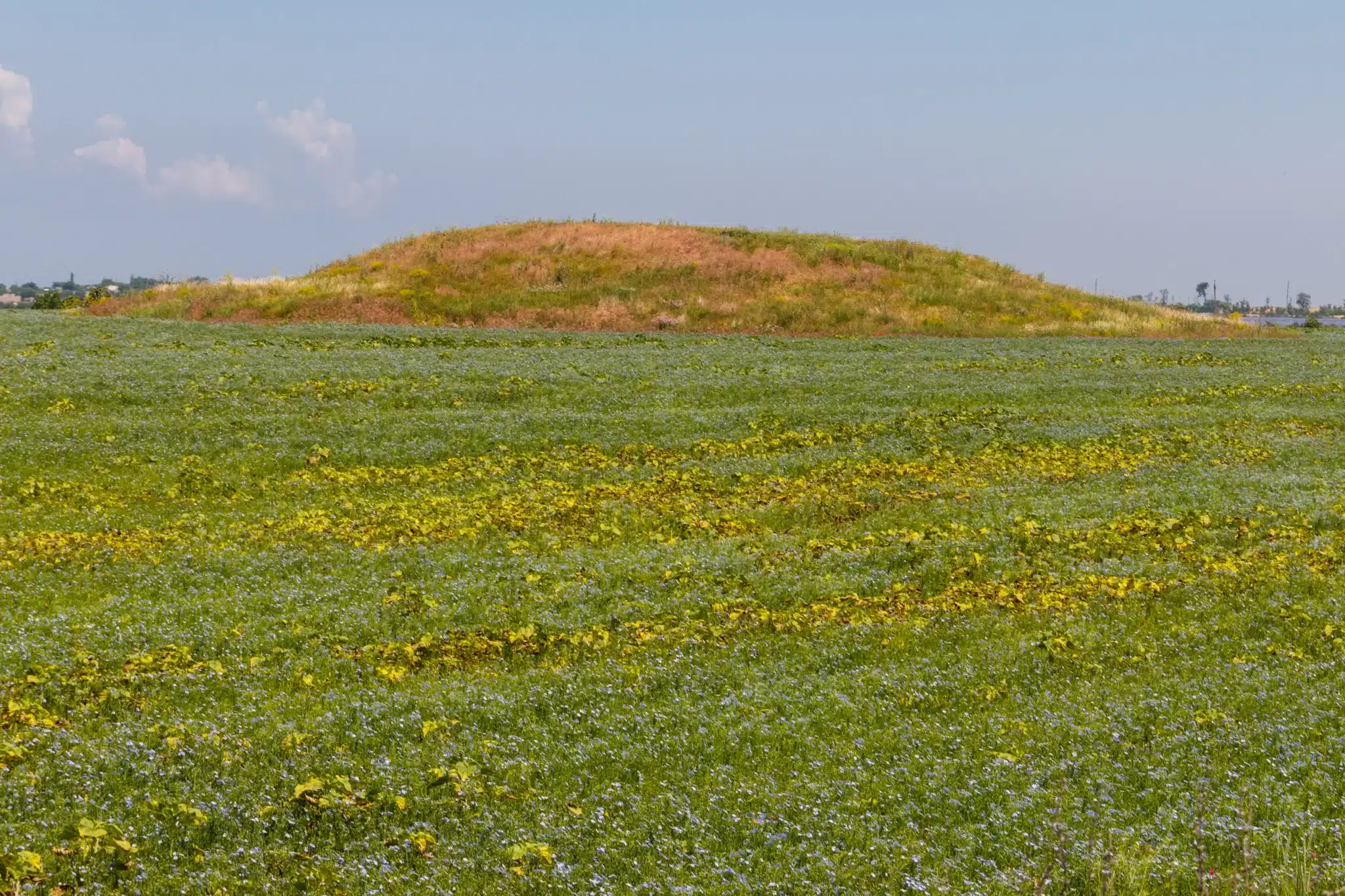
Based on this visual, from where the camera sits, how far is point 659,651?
53.2ft

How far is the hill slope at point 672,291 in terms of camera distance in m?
65.8

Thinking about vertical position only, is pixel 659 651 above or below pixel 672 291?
below

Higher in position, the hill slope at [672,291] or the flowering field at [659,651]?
the hill slope at [672,291]

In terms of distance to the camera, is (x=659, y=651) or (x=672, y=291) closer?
(x=659, y=651)

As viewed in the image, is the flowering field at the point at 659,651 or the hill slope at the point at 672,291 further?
the hill slope at the point at 672,291

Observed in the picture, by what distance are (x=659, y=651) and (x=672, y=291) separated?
5818 cm

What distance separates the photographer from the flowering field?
402 inches

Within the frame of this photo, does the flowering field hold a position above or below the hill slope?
below

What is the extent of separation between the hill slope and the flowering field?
29904mm

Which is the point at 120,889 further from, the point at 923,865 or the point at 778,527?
the point at 778,527

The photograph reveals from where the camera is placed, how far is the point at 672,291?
72500 millimetres

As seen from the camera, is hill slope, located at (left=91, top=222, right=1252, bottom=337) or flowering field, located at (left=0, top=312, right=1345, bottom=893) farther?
hill slope, located at (left=91, top=222, right=1252, bottom=337)

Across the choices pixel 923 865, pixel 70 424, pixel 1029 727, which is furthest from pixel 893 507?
pixel 70 424

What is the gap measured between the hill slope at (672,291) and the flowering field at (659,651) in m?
29.9
